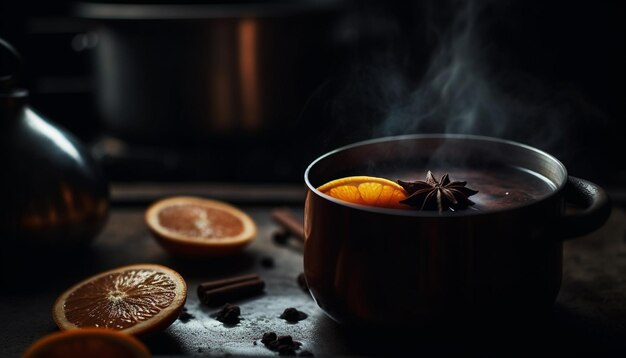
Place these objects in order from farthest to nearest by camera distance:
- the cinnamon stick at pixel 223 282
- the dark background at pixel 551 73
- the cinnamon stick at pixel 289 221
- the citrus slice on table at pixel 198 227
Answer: the dark background at pixel 551 73, the cinnamon stick at pixel 289 221, the citrus slice on table at pixel 198 227, the cinnamon stick at pixel 223 282

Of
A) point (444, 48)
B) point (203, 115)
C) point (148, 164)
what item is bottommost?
point (148, 164)

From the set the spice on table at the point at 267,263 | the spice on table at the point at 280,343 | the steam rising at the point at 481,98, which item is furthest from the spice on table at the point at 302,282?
the steam rising at the point at 481,98

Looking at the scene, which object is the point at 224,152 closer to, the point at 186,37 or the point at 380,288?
the point at 186,37

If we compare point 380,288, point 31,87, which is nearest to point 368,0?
point 31,87

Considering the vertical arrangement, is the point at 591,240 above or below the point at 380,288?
below

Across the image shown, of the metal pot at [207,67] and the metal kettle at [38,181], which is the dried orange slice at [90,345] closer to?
the metal kettle at [38,181]

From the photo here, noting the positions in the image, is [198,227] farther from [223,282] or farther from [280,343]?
[280,343]

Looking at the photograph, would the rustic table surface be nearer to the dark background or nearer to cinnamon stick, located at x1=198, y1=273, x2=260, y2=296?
cinnamon stick, located at x1=198, y1=273, x2=260, y2=296
